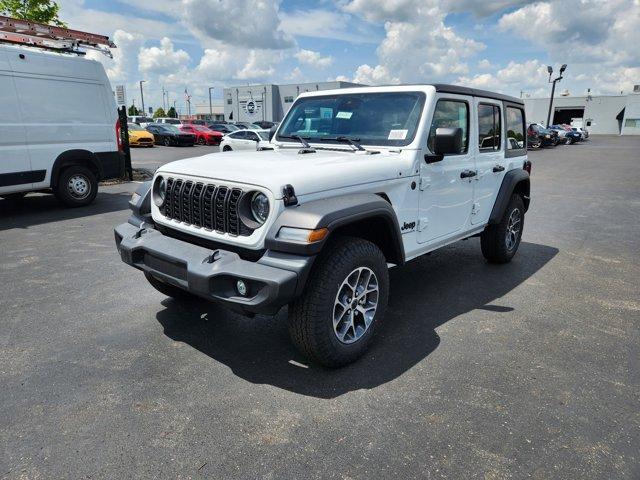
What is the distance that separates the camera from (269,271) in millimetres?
2570

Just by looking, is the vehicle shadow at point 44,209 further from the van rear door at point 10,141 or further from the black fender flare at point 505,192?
the black fender flare at point 505,192

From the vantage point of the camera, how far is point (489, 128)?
183 inches

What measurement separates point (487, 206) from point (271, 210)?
297 cm

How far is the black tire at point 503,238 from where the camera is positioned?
518cm

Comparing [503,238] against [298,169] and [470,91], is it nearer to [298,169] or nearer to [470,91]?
[470,91]

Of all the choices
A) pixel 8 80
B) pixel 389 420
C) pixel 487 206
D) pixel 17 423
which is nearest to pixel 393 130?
pixel 487 206

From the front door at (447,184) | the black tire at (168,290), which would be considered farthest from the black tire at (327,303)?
the black tire at (168,290)

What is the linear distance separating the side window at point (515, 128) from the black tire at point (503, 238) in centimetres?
61

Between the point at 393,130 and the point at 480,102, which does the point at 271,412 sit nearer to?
the point at 393,130

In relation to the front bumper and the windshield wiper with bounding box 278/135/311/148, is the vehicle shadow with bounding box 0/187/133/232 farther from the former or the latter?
the front bumper

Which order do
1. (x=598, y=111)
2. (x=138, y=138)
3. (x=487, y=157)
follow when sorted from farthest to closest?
(x=598, y=111)
(x=138, y=138)
(x=487, y=157)

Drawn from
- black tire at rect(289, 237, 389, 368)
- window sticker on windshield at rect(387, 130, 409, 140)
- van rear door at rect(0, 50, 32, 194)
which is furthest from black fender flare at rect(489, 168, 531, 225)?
van rear door at rect(0, 50, 32, 194)

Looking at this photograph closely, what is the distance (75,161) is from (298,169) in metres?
6.93

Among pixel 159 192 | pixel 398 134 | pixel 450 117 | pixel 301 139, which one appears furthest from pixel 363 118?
pixel 159 192
